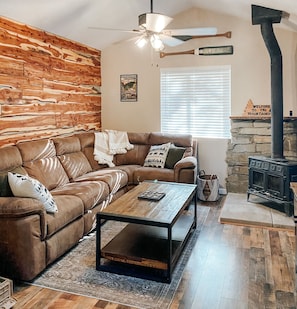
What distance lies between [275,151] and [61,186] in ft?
9.52

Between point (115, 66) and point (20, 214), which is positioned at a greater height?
point (115, 66)

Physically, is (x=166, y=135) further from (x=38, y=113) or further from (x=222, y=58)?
(x=38, y=113)

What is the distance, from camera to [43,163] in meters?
4.05

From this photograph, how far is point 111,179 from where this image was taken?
14.1 feet

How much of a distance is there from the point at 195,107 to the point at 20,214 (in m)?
3.72

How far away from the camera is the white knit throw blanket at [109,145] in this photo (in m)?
5.16

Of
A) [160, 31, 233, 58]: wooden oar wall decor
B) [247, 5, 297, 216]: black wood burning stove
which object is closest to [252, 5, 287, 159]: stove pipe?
[247, 5, 297, 216]: black wood burning stove

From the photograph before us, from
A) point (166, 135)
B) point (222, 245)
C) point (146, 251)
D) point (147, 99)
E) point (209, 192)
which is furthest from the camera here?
point (147, 99)

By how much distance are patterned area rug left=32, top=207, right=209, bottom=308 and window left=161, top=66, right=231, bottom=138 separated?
111 inches

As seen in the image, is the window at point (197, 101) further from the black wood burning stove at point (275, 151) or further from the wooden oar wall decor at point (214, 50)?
the black wood burning stove at point (275, 151)

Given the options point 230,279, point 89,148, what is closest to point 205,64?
point 89,148

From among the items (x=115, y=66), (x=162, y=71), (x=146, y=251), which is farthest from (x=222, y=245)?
(x=115, y=66)

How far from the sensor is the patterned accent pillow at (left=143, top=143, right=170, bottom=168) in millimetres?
5059

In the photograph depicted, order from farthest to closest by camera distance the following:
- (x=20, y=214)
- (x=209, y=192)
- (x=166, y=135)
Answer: (x=166, y=135), (x=209, y=192), (x=20, y=214)
